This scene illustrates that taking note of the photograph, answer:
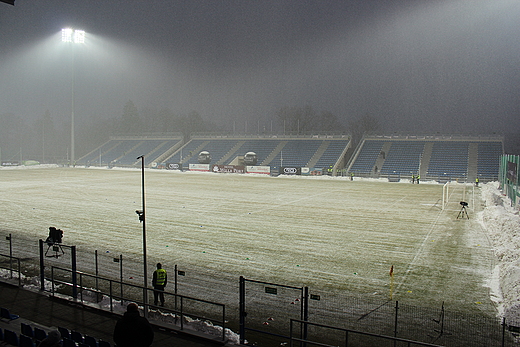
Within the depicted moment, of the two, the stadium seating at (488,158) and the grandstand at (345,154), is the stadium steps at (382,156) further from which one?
the stadium seating at (488,158)

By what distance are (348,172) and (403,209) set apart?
3433 centimetres

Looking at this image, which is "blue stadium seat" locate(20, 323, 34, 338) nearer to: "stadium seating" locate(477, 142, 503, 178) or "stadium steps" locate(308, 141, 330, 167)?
"stadium seating" locate(477, 142, 503, 178)

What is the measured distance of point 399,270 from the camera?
1392 centimetres

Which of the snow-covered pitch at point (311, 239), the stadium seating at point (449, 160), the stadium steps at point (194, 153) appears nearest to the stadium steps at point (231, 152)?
the stadium steps at point (194, 153)

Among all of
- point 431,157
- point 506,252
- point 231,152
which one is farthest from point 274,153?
point 506,252

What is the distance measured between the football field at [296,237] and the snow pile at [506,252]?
0.45 meters

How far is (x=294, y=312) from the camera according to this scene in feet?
33.1

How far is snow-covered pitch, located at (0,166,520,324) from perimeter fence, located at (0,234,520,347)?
54 centimetres

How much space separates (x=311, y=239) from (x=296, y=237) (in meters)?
0.80

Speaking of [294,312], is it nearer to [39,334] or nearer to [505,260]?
[39,334]

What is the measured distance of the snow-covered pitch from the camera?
12.4m

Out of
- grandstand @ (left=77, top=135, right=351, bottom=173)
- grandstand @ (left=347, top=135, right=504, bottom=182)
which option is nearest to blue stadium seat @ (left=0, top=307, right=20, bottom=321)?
grandstand @ (left=347, top=135, right=504, bottom=182)

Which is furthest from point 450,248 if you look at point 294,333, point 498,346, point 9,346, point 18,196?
point 18,196

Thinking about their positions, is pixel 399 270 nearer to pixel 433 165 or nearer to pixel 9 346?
pixel 9 346
